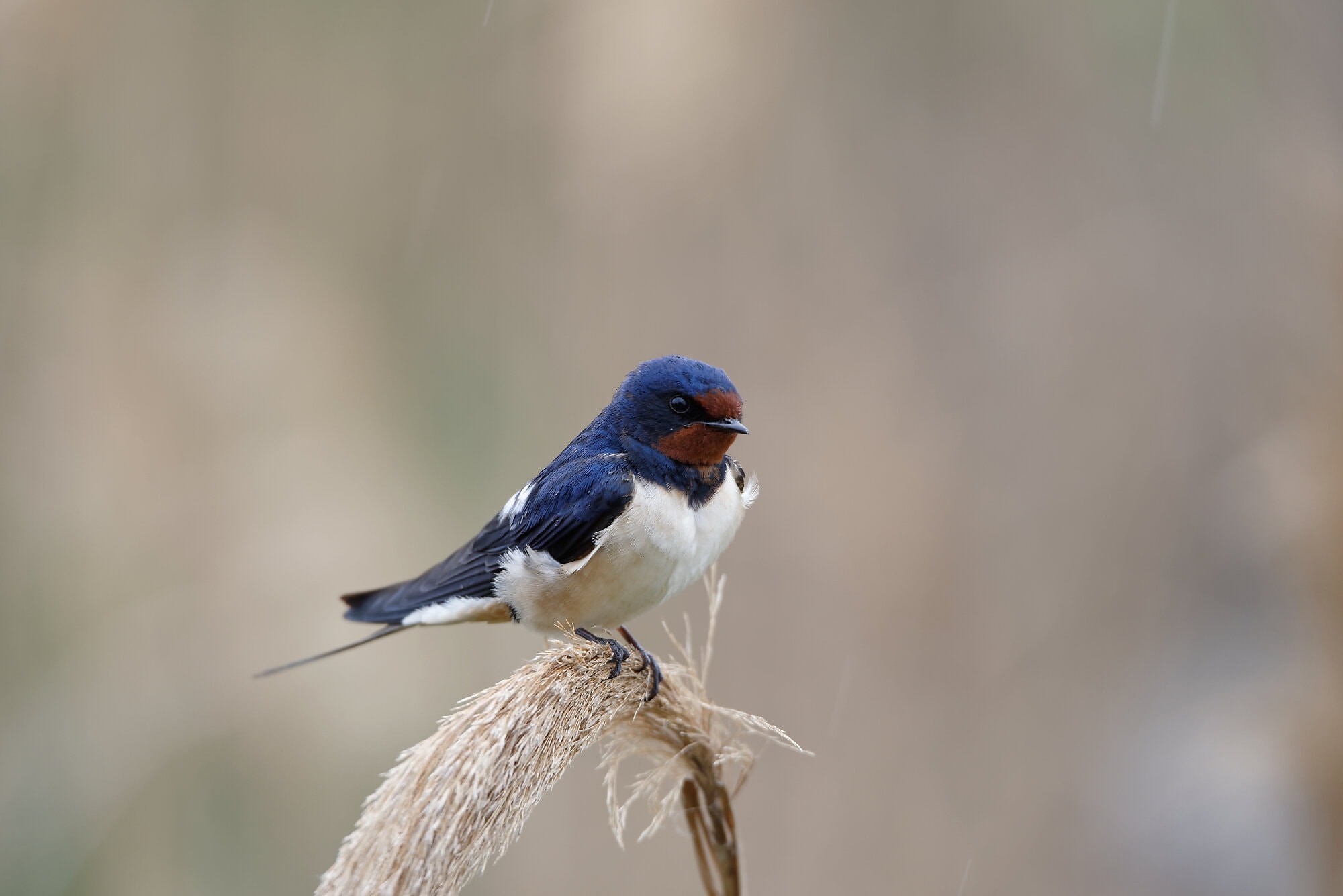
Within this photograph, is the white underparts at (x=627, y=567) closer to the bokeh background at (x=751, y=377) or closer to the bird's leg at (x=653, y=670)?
the bird's leg at (x=653, y=670)

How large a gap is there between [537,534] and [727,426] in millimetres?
420

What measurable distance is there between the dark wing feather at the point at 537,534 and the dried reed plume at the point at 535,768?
27 cm

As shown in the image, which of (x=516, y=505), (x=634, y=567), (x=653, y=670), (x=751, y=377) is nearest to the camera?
(x=653, y=670)

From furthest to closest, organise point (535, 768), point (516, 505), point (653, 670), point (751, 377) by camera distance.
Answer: point (751, 377)
point (516, 505)
point (653, 670)
point (535, 768)

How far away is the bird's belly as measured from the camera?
1.64 meters

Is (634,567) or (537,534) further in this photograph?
(537,534)

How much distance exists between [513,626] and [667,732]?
2.66m

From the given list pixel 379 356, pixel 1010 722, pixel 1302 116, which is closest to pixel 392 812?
pixel 379 356

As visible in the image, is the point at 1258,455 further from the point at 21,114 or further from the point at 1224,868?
the point at 21,114

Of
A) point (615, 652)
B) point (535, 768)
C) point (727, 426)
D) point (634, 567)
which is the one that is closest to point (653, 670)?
point (615, 652)

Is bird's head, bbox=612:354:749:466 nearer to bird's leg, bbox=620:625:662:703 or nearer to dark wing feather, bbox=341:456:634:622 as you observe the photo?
dark wing feather, bbox=341:456:634:622

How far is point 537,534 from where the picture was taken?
1752 millimetres

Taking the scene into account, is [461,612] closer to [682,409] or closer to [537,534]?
[537,534]

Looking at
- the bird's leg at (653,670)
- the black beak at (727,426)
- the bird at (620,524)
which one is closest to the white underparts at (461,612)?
the bird at (620,524)
